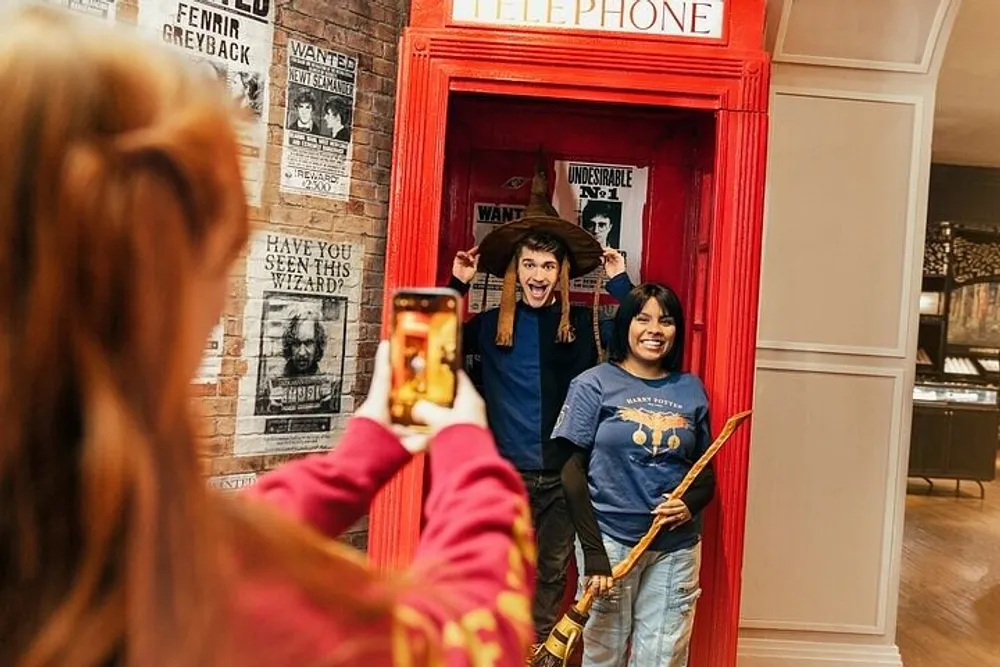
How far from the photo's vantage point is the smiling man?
3047 millimetres

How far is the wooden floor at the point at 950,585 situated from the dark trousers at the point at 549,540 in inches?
78.5

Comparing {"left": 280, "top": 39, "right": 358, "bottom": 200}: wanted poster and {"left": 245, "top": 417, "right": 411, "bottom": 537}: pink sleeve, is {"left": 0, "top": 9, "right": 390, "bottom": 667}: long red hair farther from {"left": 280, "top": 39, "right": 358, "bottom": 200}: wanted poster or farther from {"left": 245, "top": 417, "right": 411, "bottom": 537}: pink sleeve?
{"left": 280, "top": 39, "right": 358, "bottom": 200}: wanted poster

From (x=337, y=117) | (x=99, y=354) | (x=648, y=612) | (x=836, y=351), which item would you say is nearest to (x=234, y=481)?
(x=337, y=117)

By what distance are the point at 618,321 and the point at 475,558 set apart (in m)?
2.16

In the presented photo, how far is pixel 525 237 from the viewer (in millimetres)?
3074

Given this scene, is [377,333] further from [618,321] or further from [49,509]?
[49,509]

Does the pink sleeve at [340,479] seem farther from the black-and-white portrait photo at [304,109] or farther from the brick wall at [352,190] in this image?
the black-and-white portrait photo at [304,109]

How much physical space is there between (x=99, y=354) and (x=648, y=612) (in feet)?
8.14

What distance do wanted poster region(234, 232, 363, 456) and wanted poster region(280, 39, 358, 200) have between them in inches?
7.9

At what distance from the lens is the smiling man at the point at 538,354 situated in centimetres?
305

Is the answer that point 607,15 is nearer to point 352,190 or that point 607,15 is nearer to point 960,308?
point 352,190

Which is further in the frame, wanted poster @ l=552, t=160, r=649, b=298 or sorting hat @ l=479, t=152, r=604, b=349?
wanted poster @ l=552, t=160, r=649, b=298

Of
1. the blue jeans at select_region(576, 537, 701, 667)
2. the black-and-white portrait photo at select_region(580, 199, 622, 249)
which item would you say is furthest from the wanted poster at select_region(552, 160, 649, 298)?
the blue jeans at select_region(576, 537, 701, 667)

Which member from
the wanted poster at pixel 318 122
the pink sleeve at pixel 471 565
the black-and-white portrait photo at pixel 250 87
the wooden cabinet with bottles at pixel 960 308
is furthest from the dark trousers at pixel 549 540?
the wooden cabinet with bottles at pixel 960 308
